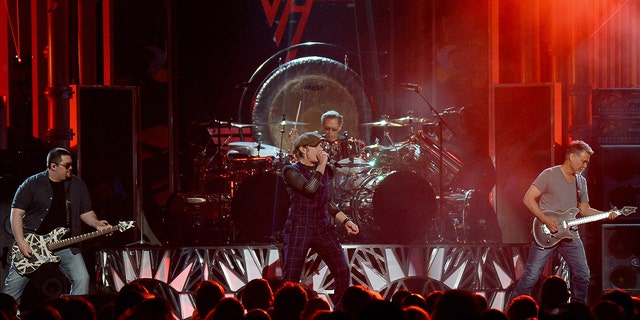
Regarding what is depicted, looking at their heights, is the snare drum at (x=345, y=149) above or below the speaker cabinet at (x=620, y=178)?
above

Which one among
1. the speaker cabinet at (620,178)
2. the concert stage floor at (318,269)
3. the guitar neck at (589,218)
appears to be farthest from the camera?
the speaker cabinet at (620,178)

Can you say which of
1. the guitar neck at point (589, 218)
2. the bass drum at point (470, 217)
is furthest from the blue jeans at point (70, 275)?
the bass drum at point (470, 217)

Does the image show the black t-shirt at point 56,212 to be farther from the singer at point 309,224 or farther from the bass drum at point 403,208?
the bass drum at point 403,208

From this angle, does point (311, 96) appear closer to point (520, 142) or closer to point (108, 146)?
point (108, 146)

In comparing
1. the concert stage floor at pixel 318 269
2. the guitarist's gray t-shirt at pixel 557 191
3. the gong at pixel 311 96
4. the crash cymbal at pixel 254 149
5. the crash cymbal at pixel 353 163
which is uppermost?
the gong at pixel 311 96

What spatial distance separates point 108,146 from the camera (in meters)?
11.2

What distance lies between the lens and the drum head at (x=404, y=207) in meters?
10.9

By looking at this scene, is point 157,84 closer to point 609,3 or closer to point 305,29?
point 305,29

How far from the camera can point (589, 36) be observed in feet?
38.1

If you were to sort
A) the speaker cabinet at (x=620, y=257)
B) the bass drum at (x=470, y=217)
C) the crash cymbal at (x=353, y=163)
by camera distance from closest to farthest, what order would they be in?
1. the speaker cabinet at (x=620, y=257)
2. the bass drum at (x=470, y=217)
3. the crash cymbal at (x=353, y=163)

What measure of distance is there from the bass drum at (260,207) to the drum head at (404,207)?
1.32 m

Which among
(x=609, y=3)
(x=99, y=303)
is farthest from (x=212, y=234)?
(x=609, y=3)

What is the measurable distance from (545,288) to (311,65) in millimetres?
9043

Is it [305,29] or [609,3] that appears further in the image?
[305,29]
